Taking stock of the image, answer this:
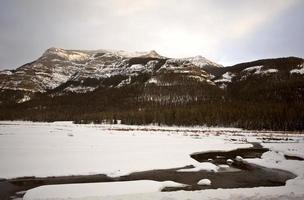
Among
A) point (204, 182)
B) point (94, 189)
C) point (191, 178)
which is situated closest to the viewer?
point (94, 189)

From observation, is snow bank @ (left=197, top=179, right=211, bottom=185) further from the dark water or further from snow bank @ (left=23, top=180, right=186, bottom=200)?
snow bank @ (left=23, top=180, right=186, bottom=200)

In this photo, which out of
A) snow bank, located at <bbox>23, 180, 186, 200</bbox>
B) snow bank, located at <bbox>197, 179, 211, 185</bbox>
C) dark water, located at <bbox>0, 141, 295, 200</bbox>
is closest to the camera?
snow bank, located at <bbox>23, 180, 186, 200</bbox>

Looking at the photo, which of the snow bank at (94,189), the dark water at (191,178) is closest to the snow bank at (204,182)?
the dark water at (191,178)

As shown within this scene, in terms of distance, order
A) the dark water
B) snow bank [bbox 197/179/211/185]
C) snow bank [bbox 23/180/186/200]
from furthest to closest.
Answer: snow bank [bbox 197/179/211/185] → the dark water → snow bank [bbox 23/180/186/200]

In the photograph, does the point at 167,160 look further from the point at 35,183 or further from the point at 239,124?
the point at 239,124

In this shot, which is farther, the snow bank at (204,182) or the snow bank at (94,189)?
the snow bank at (204,182)

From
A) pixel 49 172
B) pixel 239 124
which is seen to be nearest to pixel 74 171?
pixel 49 172

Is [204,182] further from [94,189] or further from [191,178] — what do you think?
[94,189]

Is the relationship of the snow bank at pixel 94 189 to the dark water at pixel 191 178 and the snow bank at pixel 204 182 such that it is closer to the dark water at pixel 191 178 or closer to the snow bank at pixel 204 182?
the dark water at pixel 191 178

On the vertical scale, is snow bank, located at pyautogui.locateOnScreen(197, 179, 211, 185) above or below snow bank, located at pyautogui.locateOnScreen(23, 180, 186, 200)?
below

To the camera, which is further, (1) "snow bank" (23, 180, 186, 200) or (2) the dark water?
(2) the dark water

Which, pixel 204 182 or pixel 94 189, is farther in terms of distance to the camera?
pixel 204 182

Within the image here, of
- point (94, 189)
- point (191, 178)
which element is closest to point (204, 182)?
point (191, 178)

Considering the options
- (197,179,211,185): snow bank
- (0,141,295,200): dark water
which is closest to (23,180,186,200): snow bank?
(0,141,295,200): dark water
